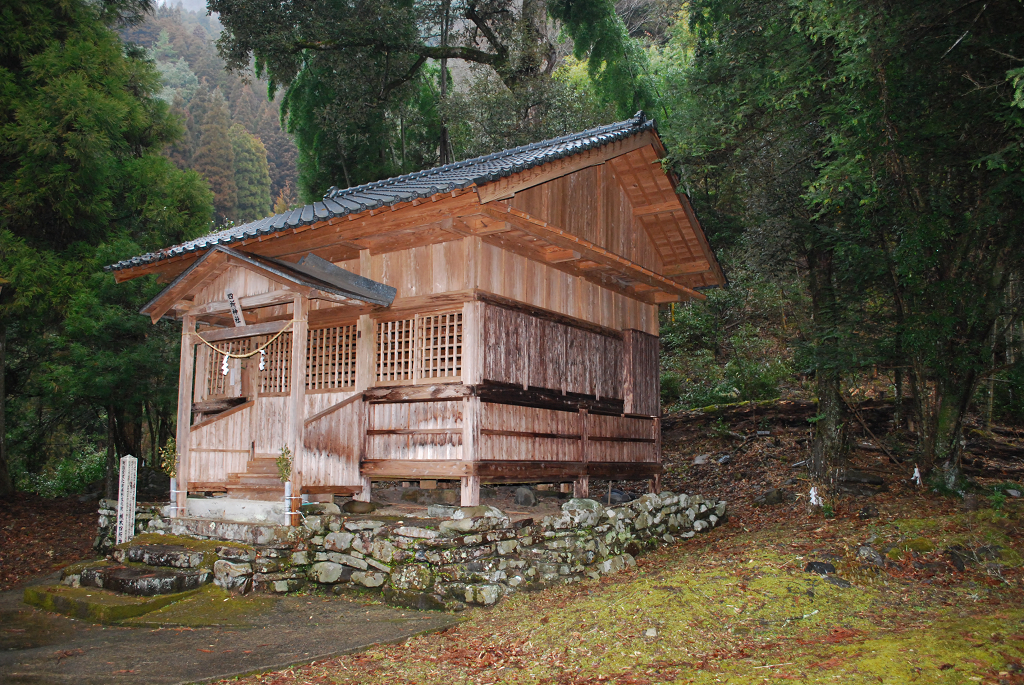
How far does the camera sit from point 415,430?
9820 millimetres

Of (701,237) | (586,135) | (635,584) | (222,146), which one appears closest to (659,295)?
(701,237)

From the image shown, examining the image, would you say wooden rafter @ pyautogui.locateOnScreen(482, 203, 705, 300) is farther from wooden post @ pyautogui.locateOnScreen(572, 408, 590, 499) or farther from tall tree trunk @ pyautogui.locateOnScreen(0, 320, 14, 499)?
tall tree trunk @ pyautogui.locateOnScreen(0, 320, 14, 499)

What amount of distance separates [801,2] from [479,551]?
8687 millimetres

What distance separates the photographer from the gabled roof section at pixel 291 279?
9211 mm

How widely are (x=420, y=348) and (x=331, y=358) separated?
5.53ft

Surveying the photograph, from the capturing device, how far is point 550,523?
31.1 ft

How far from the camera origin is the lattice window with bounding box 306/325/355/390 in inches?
423

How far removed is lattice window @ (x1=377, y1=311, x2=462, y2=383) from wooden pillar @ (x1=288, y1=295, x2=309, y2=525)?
1380mm

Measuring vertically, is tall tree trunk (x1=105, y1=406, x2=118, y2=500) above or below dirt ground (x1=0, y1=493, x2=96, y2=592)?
above

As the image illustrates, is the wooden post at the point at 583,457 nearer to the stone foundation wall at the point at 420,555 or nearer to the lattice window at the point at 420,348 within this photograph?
the stone foundation wall at the point at 420,555

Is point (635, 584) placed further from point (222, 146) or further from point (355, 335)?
point (222, 146)

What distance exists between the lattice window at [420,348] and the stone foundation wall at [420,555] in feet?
6.26

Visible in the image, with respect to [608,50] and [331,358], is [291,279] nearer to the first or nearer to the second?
[331,358]

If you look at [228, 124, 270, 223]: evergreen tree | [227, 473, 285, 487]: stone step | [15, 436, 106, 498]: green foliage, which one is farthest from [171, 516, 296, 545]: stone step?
[228, 124, 270, 223]: evergreen tree
